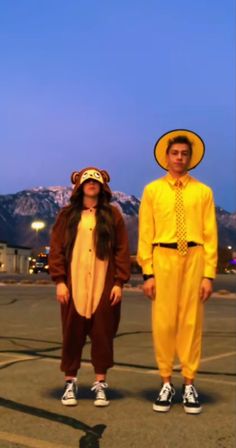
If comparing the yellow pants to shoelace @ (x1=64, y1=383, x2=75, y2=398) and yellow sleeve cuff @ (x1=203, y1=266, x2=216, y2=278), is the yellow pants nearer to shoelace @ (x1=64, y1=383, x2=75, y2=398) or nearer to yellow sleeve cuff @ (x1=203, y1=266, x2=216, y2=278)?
yellow sleeve cuff @ (x1=203, y1=266, x2=216, y2=278)

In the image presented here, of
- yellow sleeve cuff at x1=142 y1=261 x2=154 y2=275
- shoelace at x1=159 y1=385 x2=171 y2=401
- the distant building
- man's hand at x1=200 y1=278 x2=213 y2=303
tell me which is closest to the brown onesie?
yellow sleeve cuff at x1=142 y1=261 x2=154 y2=275

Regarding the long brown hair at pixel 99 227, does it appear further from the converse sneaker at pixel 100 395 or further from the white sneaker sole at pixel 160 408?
the white sneaker sole at pixel 160 408

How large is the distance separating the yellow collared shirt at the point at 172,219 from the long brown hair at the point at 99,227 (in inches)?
10.0

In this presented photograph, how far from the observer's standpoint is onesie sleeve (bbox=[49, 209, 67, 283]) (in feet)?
15.3

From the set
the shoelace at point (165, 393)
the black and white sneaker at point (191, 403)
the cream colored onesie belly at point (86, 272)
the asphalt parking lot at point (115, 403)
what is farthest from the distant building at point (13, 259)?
the black and white sneaker at point (191, 403)

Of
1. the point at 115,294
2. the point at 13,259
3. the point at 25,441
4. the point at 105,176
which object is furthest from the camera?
the point at 13,259

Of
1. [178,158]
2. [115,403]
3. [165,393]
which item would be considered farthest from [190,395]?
[178,158]

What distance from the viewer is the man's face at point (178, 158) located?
182 inches

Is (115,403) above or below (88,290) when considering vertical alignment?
below

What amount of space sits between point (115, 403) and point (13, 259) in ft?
263

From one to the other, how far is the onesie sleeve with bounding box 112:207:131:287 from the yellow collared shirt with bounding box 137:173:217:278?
0.15 metres

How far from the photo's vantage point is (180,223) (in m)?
4.51

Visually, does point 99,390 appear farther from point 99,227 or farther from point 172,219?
point 172,219

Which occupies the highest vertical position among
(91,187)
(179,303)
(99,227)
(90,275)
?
(91,187)
